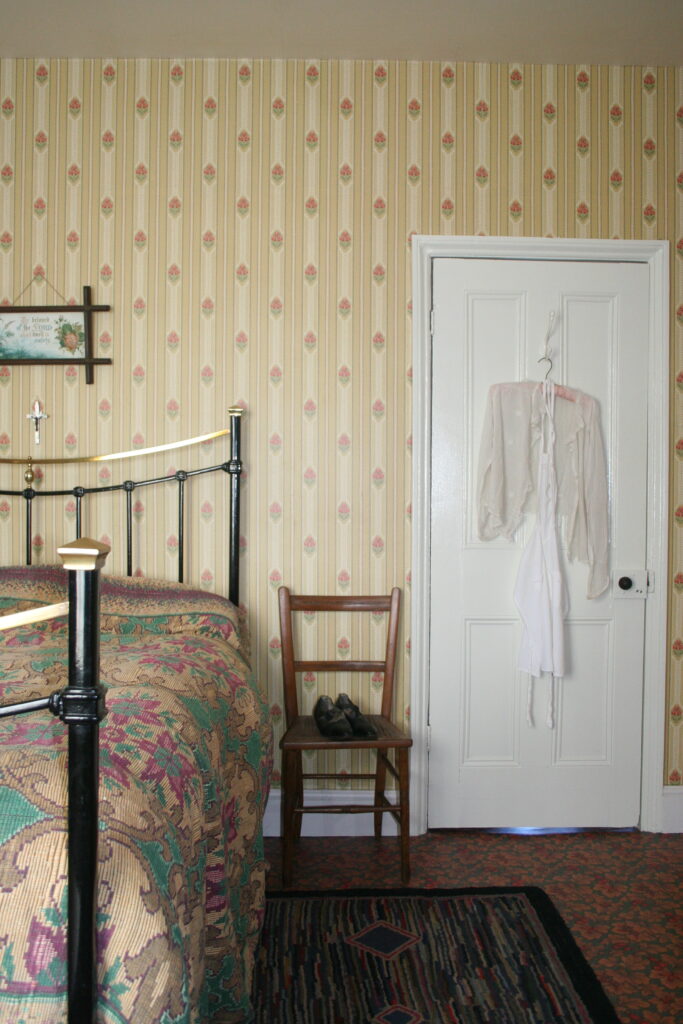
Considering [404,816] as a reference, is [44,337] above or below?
above

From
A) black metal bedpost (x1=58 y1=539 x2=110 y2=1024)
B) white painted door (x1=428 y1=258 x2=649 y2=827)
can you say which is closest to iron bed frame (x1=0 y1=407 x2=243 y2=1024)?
black metal bedpost (x1=58 y1=539 x2=110 y2=1024)

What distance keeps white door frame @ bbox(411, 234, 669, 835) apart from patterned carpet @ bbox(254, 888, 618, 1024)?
637 mm

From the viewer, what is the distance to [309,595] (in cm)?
287

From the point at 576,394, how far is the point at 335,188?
45.4 inches

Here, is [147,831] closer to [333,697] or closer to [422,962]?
[422,962]

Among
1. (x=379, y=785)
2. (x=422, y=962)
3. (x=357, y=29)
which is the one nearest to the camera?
(x=422, y=962)

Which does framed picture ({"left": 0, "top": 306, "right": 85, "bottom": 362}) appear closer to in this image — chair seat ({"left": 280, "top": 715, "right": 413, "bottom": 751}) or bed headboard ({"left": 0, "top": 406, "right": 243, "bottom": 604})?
bed headboard ({"left": 0, "top": 406, "right": 243, "bottom": 604})

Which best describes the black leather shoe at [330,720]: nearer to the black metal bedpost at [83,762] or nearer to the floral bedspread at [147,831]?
the floral bedspread at [147,831]

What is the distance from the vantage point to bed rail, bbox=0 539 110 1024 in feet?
3.11

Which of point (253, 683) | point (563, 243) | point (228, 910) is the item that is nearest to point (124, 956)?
point (228, 910)

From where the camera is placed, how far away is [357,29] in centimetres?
266

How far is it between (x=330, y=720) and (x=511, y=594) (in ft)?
2.76

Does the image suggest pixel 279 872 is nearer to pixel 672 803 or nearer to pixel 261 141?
pixel 672 803

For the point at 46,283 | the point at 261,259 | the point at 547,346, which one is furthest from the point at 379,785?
the point at 46,283
